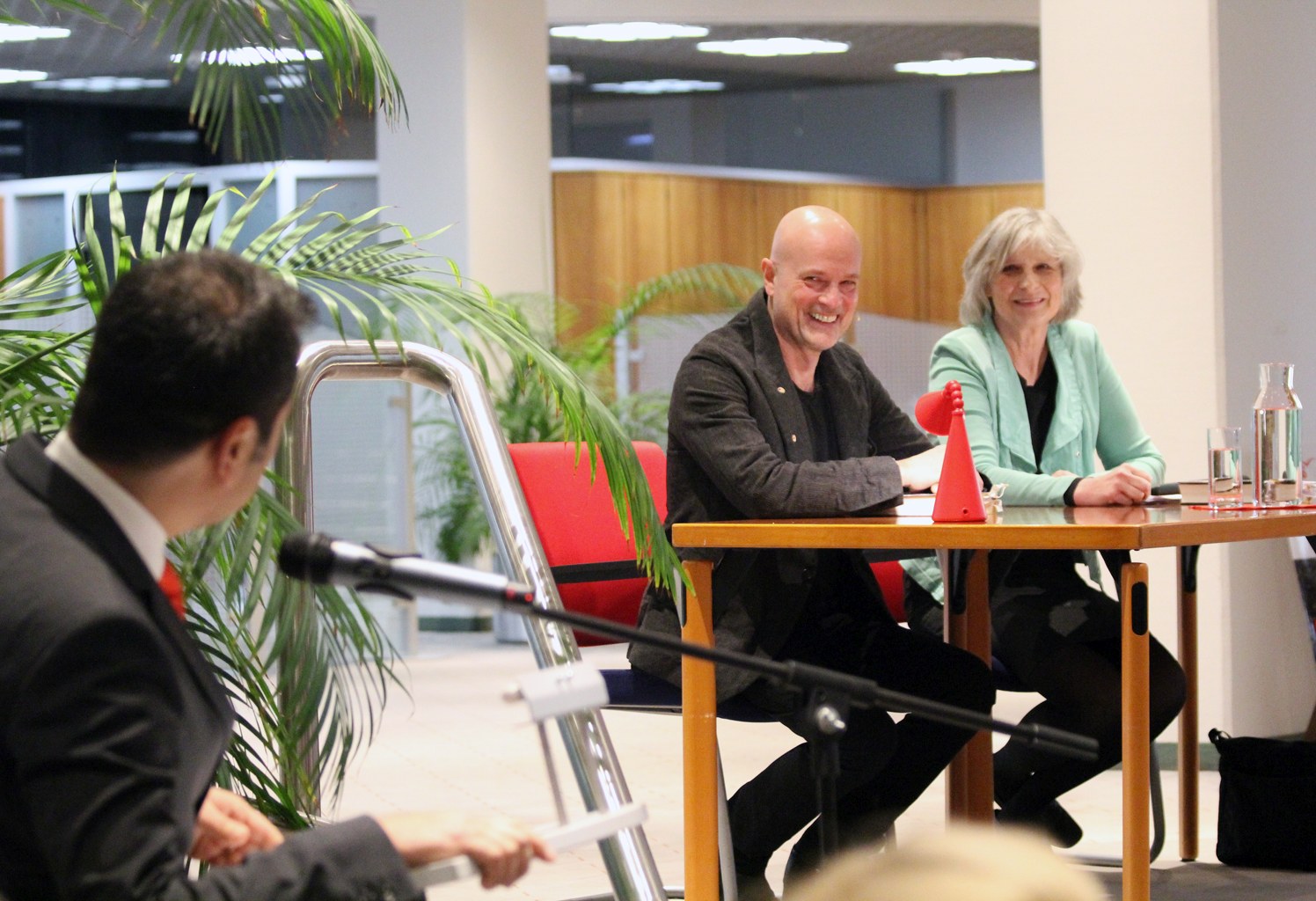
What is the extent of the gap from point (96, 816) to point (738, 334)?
198 centimetres

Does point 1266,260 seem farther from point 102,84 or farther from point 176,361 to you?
point 102,84

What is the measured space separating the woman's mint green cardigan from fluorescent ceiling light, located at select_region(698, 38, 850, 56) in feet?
22.1

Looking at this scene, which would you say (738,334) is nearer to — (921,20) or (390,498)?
(390,498)

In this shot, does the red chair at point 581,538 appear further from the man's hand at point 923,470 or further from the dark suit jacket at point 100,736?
the dark suit jacket at point 100,736

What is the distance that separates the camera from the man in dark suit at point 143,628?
3.60ft

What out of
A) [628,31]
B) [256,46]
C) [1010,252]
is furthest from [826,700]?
[628,31]

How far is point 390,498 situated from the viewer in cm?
762

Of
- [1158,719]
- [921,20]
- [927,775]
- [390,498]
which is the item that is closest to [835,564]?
[927,775]

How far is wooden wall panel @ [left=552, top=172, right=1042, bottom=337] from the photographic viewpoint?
8.95 meters

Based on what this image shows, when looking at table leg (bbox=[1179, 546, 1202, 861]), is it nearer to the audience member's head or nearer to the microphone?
the microphone

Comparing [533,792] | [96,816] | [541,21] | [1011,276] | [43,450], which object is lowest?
[533,792]

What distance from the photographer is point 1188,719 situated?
138 inches

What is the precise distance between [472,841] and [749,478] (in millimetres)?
1484

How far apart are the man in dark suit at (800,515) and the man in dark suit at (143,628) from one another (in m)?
1.46
